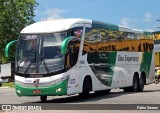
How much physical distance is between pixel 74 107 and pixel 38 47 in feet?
11.2

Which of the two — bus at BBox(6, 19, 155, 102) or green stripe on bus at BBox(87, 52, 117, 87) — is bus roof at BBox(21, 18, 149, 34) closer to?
bus at BBox(6, 19, 155, 102)

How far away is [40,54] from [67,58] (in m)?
1.13

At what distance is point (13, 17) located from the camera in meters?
73.0

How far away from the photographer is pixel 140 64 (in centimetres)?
2700

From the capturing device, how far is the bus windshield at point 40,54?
19094mm

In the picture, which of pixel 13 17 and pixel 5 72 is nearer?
pixel 5 72

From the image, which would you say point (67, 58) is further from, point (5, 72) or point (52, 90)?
point (5, 72)

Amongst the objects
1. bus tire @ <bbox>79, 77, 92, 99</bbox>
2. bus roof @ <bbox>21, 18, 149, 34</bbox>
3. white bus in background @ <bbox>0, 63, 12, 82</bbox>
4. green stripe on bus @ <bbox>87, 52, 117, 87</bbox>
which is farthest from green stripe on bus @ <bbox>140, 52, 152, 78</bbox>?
white bus in background @ <bbox>0, 63, 12, 82</bbox>

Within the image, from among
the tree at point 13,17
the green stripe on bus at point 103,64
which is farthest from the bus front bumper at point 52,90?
the tree at point 13,17

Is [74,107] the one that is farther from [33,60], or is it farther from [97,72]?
[97,72]

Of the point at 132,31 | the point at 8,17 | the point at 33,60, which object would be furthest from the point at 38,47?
the point at 8,17

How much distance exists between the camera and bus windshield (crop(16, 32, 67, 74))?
19094 mm

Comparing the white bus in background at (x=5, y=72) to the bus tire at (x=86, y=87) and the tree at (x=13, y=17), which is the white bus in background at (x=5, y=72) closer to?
the tree at (x=13, y=17)

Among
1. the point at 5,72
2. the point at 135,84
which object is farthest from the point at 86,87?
the point at 5,72
